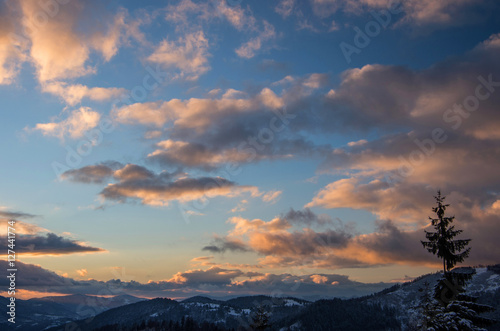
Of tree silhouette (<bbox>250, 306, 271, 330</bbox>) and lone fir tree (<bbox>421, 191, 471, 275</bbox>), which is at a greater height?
lone fir tree (<bbox>421, 191, 471, 275</bbox>)

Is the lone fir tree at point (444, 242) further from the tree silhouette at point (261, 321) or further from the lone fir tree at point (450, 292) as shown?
the tree silhouette at point (261, 321)

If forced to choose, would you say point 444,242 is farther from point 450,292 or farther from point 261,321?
point 261,321

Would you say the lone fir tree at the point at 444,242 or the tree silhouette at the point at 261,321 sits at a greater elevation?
the lone fir tree at the point at 444,242

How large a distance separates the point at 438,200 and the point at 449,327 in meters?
9.53

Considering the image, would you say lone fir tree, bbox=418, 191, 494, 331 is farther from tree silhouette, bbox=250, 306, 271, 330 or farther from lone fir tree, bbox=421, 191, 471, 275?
tree silhouette, bbox=250, 306, 271, 330

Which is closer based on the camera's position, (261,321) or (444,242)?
(444,242)

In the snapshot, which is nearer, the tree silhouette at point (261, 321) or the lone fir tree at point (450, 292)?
the lone fir tree at point (450, 292)

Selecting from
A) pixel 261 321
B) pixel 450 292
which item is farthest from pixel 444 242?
pixel 261 321

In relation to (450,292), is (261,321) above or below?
below

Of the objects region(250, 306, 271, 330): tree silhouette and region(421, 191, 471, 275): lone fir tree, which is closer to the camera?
region(421, 191, 471, 275): lone fir tree

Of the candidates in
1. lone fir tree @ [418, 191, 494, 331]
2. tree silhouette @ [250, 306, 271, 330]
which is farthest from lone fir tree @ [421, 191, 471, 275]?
tree silhouette @ [250, 306, 271, 330]

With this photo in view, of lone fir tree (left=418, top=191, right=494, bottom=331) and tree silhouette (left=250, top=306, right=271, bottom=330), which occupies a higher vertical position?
lone fir tree (left=418, top=191, right=494, bottom=331)

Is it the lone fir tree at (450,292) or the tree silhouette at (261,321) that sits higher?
the lone fir tree at (450,292)

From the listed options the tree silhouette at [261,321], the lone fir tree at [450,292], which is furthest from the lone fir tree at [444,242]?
the tree silhouette at [261,321]
